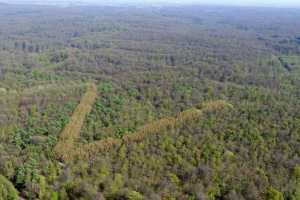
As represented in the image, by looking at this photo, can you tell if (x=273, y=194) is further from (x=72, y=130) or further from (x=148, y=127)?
(x=72, y=130)

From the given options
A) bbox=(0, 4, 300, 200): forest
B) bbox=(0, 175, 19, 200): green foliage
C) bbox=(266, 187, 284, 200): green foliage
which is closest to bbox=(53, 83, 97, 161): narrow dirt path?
bbox=(0, 4, 300, 200): forest

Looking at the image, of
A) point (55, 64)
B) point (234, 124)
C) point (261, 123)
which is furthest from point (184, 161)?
point (55, 64)

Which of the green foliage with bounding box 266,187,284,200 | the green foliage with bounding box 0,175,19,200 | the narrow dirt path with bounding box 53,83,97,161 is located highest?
the narrow dirt path with bounding box 53,83,97,161

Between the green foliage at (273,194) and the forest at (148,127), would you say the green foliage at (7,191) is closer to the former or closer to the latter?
the forest at (148,127)

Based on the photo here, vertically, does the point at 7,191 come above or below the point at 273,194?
below

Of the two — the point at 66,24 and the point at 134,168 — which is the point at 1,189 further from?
the point at 66,24

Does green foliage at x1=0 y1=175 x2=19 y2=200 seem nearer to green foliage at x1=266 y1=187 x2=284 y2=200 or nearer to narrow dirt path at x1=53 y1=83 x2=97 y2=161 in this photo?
narrow dirt path at x1=53 y1=83 x2=97 y2=161

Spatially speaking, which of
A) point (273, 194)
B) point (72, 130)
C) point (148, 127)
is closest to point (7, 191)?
point (72, 130)
